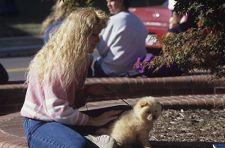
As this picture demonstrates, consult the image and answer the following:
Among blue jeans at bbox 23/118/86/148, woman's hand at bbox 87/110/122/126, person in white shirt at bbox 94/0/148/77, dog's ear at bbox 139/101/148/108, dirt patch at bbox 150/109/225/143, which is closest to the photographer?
blue jeans at bbox 23/118/86/148

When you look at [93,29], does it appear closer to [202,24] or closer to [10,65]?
[202,24]

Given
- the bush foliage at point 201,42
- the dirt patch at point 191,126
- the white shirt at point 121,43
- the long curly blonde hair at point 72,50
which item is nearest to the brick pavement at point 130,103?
the dirt patch at point 191,126

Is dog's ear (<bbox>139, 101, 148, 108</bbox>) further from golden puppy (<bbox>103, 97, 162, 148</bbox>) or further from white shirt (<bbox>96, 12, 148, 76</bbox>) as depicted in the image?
white shirt (<bbox>96, 12, 148, 76</bbox>)

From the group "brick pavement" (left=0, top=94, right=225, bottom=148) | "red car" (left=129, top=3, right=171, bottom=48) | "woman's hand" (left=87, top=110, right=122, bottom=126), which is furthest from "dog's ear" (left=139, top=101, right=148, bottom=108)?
"red car" (left=129, top=3, right=171, bottom=48)

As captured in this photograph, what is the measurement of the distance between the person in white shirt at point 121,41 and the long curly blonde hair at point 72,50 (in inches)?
152

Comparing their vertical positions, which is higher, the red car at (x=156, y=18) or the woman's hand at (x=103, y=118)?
the woman's hand at (x=103, y=118)

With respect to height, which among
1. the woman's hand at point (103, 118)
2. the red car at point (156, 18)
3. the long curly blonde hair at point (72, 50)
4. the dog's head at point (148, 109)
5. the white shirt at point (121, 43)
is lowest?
the red car at point (156, 18)

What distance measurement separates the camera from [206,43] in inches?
245

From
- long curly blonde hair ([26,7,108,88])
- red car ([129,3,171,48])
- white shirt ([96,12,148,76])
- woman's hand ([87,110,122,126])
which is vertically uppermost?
long curly blonde hair ([26,7,108,88])

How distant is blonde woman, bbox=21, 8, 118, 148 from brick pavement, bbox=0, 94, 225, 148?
0.51 m

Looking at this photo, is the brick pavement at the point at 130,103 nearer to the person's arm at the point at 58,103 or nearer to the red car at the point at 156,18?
the person's arm at the point at 58,103

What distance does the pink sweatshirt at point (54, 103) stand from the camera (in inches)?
213

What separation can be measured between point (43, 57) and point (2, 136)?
4.24 feet

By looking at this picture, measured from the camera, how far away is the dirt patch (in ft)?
22.4
